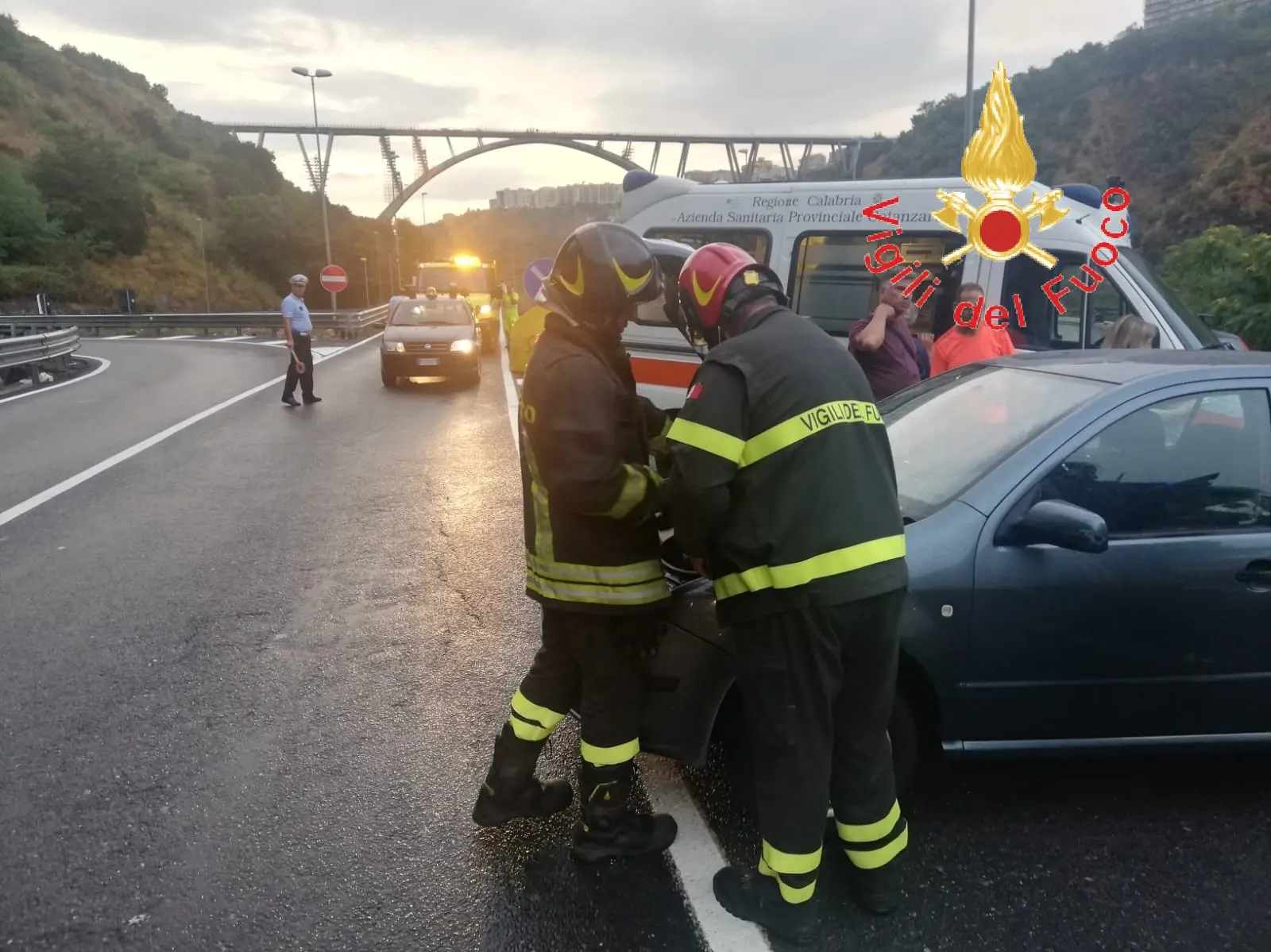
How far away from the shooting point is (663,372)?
362 inches

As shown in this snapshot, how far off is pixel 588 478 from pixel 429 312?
53.4ft

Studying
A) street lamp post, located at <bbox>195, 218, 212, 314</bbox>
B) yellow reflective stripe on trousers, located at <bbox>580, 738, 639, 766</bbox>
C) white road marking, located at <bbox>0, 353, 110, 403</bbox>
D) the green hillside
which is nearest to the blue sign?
white road marking, located at <bbox>0, 353, 110, 403</bbox>

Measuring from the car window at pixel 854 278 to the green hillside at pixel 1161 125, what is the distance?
38.8 meters

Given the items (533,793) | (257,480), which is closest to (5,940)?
(533,793)

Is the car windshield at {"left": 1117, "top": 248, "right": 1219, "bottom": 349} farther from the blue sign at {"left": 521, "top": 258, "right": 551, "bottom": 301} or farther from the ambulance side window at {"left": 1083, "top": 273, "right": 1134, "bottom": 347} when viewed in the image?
the blue sign at {"left": 521, "top": 258, "right": 551, "bottom": 301}

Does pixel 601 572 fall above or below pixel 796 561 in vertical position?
below

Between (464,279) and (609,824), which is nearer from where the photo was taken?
(609,824)

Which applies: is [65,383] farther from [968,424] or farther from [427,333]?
[968,424]

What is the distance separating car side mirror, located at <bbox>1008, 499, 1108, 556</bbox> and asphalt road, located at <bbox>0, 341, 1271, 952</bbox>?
3.15 feet

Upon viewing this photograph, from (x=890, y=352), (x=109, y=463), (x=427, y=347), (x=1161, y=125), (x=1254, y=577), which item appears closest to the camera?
(x=1254, y=577)

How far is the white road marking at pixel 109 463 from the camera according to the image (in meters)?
7.66

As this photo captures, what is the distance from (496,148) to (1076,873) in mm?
77423

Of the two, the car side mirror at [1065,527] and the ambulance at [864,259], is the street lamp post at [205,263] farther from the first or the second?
the car side mirror at [1065,527]

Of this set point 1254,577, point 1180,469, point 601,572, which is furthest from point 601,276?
point 1254,577
